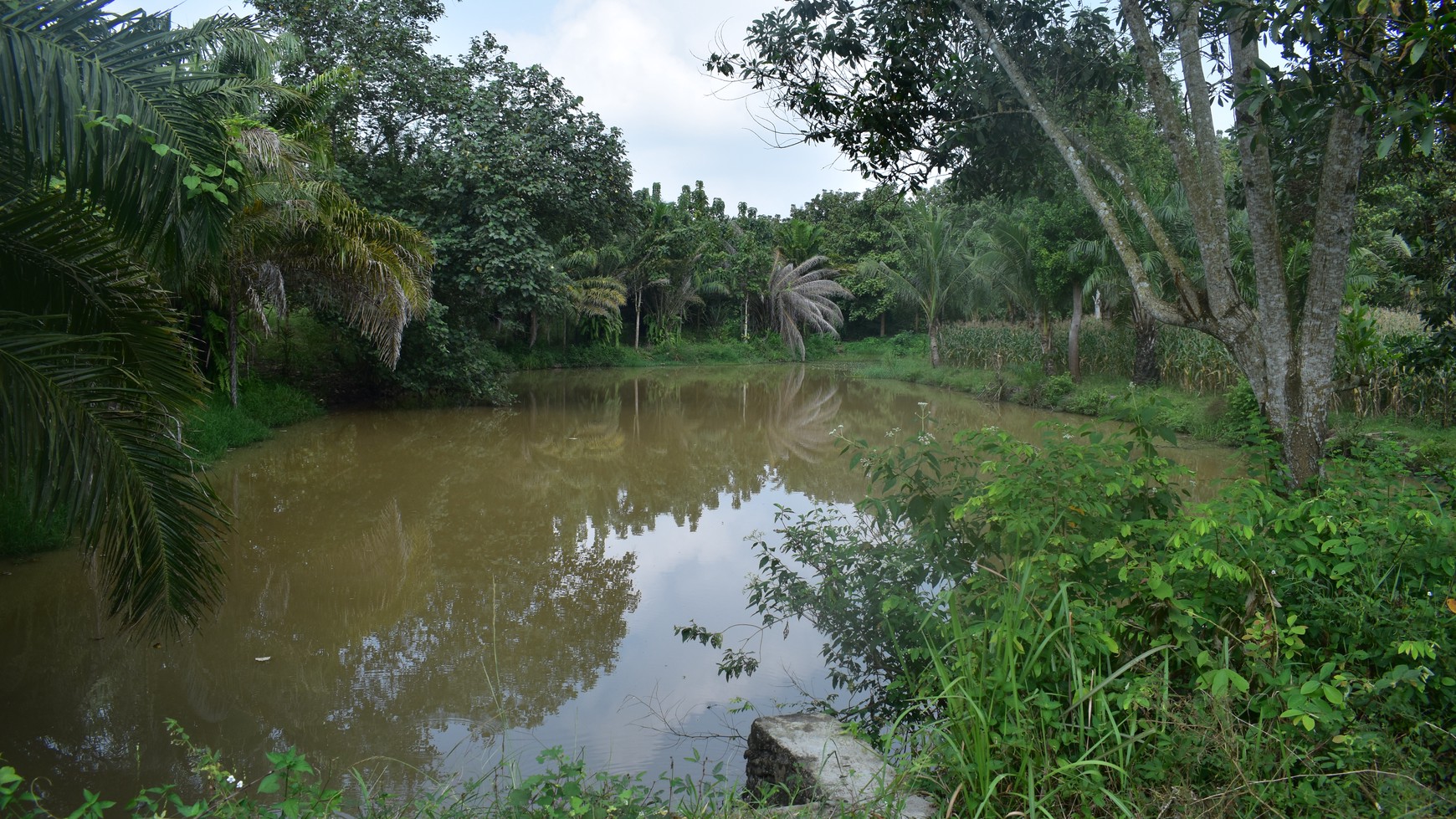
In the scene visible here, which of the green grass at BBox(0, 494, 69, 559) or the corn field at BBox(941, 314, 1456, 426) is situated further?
the corn field at BBox(941, 314, 1456, 426)

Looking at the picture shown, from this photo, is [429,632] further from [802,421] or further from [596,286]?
[596,286]

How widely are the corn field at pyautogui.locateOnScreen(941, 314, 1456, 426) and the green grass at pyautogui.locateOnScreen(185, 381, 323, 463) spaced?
10421 mm

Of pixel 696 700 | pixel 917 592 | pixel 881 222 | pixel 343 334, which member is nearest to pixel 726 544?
pixel 696 700

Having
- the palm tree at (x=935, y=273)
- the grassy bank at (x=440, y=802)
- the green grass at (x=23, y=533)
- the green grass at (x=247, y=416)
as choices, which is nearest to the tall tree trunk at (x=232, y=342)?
the green grass at (x=247, y=416)

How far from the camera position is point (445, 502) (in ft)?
28.3

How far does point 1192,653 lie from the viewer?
2.36 meters

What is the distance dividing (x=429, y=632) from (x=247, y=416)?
808 centimetres

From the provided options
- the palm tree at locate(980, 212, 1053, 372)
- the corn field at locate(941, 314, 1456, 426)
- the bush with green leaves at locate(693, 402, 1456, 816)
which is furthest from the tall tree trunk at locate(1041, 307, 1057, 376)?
the bush with green leaves at locate(693, 402, 1456, 816)

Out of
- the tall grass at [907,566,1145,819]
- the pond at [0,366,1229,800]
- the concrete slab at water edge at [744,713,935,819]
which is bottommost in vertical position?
the pond at [0,366,1229,800]

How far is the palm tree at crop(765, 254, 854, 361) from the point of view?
105ft

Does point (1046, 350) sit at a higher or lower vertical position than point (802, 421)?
higher

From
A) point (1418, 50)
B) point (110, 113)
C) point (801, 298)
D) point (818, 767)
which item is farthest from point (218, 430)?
point (801, 298)

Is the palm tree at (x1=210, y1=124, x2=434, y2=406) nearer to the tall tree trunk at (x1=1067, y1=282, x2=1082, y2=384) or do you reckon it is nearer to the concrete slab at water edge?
the concrete slab at water edge

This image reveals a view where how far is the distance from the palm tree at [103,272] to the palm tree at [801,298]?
28.7m
